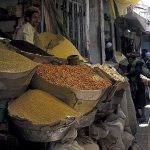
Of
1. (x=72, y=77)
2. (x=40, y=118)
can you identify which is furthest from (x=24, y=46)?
(x=40, y=118)

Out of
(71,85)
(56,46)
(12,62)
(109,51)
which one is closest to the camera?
(12,62)

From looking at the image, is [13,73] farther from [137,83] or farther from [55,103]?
[137,83]

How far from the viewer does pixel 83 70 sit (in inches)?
204

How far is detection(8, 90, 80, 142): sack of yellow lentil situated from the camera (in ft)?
12.5

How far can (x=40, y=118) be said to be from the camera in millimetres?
3834

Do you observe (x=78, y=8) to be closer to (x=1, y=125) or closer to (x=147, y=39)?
(x=1, y=125)

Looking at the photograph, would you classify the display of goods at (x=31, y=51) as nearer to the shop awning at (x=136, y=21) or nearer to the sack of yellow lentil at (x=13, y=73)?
the sack of yellow lentil at (x=13, y=73)

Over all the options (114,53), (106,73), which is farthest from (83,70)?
(114,53)

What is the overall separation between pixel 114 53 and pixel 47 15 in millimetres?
4677

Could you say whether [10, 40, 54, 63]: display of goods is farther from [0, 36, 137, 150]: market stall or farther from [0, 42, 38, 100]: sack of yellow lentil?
[0, 42, 38, 100]: sack of yellow lentil

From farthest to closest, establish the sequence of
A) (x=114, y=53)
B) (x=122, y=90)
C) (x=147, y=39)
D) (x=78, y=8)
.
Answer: (x=147, y=39) → (x=114, y=53) → (x=78, y=8) → (x=122, y=90)

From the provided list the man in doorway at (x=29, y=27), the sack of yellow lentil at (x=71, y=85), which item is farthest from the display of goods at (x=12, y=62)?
the man in doorway at (x=29, y=27)

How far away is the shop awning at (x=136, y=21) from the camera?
548 inches

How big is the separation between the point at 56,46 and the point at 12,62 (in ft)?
7.86
